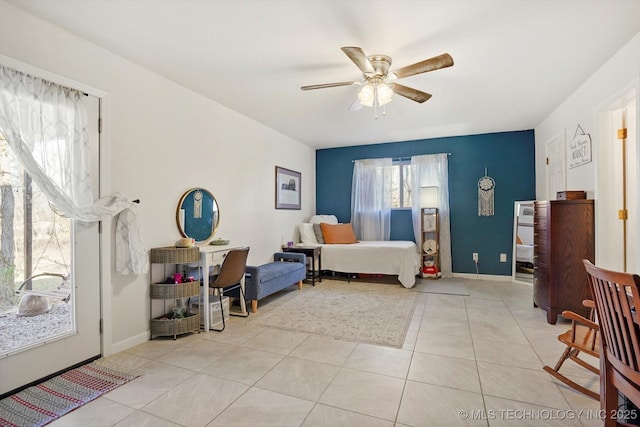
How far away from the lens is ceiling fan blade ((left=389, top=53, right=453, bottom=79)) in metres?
2.19

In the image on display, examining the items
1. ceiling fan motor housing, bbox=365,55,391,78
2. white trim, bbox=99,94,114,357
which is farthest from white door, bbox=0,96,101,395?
ceiling fan motor housing, bbox=365,55,391,78

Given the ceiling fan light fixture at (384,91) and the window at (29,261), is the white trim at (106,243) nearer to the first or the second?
the window at (29,261)

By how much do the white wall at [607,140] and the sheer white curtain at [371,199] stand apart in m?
2.93

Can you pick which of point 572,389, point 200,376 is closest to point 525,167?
point 572,389

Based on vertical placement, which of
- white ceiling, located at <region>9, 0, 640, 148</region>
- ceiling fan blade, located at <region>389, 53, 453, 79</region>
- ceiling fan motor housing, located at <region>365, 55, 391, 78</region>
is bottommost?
ceiling fan blade, located at <region>389, 53, 453, 79</region>

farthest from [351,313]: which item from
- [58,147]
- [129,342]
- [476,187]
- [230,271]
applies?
[476,187]

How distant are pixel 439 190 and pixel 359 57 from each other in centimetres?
376

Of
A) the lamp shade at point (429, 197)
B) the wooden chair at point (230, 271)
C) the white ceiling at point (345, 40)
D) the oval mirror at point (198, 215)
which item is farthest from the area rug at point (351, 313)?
the white ceiling at point (345, 40)

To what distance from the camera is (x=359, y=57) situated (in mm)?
2271

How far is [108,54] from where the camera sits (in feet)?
8.33

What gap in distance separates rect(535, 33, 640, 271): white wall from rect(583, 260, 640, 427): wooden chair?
5.17ft

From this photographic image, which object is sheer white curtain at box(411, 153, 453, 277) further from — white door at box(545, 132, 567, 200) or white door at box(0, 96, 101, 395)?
white door at box(0, 96, 101, 395)

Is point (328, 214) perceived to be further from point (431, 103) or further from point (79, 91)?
point (79, 91)

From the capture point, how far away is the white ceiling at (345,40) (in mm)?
2012
